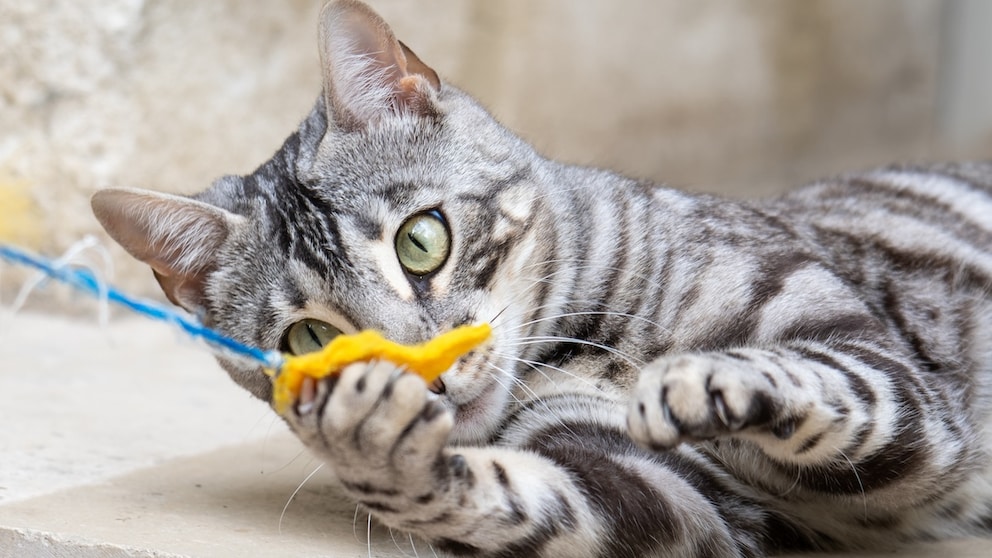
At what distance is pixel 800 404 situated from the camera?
149cm

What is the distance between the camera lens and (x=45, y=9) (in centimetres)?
341

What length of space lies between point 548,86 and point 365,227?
3524 millimetres

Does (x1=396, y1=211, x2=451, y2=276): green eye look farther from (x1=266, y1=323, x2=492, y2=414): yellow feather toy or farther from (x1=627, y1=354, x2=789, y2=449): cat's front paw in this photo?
(x1=627, y1=354, x2=789, y2=449): cat's front paw

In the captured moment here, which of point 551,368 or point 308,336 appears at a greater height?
point 551,368

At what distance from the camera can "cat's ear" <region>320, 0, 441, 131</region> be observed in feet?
6.39

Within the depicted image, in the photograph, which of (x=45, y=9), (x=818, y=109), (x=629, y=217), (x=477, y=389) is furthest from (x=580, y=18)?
(x=477, y=389)

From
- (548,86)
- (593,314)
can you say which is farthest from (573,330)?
(548,86)

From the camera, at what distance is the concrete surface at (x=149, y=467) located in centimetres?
161

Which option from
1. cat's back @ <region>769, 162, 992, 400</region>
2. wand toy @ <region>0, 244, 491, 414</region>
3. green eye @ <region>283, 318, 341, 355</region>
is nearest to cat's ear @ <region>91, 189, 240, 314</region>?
green eye @ <region>283, 318, 341, 355</region>

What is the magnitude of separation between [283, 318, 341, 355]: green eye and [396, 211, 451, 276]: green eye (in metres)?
0.16

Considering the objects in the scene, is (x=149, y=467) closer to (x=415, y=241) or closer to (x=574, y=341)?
(x=415, y=241)

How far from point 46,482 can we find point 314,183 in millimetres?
704

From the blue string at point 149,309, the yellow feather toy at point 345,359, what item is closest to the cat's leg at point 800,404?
the yellow feather toy at point 345,359

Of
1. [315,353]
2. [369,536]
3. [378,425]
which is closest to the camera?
[378,425]
